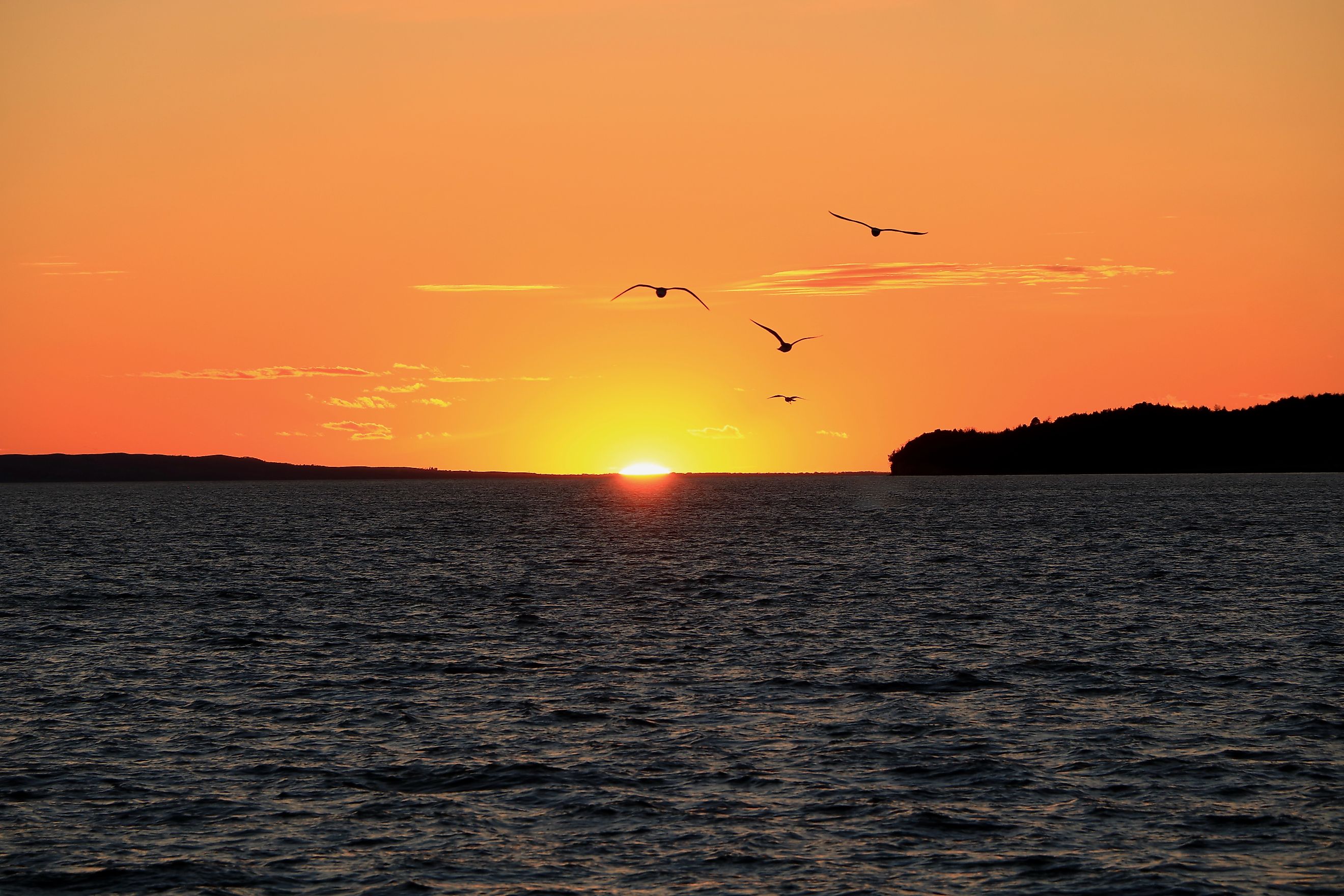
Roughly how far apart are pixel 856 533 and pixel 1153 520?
35.3 m

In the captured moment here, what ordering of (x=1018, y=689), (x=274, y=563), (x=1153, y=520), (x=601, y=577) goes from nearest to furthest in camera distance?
(x=1018, y=689) → (x=601, y=577) → (x=274, y=563) → (x=1153, y=520)

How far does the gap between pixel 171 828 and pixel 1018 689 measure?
70.8 feet

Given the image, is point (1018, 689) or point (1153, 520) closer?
point (1018, 689)

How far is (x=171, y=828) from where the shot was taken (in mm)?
23812

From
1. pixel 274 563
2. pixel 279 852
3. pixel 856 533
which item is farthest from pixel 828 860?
pixel 856 533

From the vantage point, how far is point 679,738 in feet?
99.5

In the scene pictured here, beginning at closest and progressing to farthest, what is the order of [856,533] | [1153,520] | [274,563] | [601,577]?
[601,577] < [274,563] < [856,533] < [1153,520]

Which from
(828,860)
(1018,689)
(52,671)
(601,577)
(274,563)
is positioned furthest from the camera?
(274,563)

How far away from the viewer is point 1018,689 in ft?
119

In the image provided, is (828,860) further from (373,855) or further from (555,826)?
(373,855)

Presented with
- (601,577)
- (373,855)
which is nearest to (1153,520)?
(601,577)

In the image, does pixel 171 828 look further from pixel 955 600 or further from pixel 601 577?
pixel 601 577

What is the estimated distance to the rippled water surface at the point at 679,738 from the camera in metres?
21.9

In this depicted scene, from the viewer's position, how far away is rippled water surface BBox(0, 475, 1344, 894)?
2191 cm
